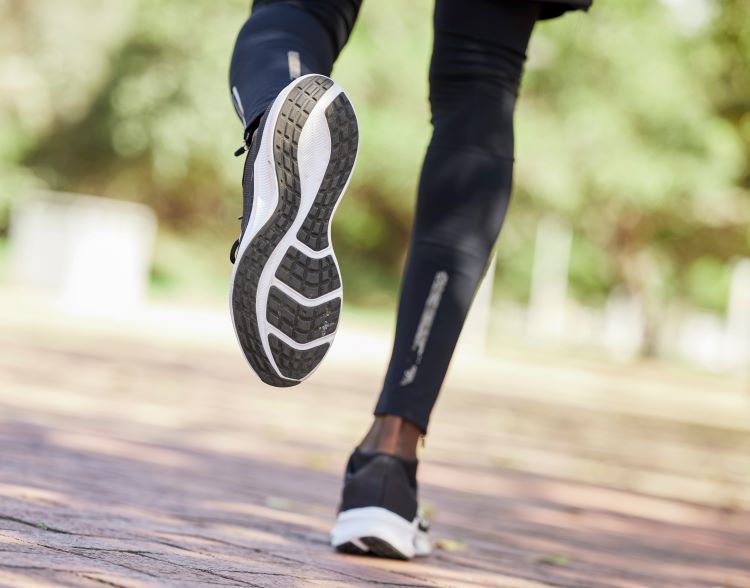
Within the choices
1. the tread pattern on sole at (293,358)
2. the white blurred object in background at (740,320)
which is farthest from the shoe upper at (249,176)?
the white blurred object in background at (740,320)

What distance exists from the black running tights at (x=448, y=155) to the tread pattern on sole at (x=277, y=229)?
0.95 ft

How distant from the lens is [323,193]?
1823mm

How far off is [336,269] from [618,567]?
102cm

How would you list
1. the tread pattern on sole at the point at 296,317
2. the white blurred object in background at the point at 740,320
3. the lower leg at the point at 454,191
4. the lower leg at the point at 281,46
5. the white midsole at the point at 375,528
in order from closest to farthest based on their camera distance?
the tread pattern on sole at the point at 296,317 < the lower leg at the point at 281,46 < the white midsole at the point at 375,528 < the lower leg at the point at 454,191 < the white blurred object in background at the point at 740,320

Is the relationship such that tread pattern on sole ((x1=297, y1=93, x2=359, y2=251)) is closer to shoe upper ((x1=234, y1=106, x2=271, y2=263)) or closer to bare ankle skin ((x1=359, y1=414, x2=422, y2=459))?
shoe upper ((x1=234, y1=106, x2=271, y2=263))

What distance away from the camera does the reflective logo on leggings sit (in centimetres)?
212

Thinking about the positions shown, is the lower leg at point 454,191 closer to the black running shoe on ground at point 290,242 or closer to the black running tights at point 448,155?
the black running tights at point 448,155

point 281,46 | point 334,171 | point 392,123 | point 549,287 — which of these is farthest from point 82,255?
point 549,287

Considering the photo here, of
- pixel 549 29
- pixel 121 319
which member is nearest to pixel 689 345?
pixel 549 29

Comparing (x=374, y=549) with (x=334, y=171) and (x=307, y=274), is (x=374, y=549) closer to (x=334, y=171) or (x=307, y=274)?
(x=307, y=274)

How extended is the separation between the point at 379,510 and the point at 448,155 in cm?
65

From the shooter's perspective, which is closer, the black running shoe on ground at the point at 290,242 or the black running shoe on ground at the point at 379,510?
the black running shoe on ground at the point at 290,242

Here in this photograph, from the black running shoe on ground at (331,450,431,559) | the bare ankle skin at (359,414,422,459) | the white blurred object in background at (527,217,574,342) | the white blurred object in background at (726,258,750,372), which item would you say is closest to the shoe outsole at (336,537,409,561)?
the black running shoe on ground at (331,450,431,559)

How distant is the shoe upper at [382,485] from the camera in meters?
2.06
